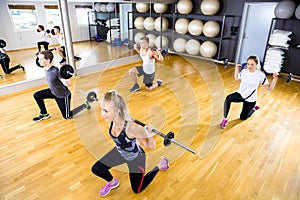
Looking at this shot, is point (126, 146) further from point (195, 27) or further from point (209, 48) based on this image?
point (195, 27)

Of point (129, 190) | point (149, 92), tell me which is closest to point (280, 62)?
point (149, 92)

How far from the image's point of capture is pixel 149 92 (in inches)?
144

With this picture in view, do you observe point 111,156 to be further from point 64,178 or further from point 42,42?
point 42,42

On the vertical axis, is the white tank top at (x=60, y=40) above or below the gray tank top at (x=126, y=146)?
above

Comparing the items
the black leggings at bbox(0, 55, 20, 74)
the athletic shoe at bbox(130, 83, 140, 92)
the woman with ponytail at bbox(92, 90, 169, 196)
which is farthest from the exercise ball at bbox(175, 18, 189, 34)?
the woman with ponytail at bbox(92, 90, 169, 196)

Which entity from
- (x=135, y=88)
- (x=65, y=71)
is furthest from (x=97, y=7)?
(x=65, y=71)

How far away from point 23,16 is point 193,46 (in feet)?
12.4

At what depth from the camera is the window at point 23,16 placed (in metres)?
3.47

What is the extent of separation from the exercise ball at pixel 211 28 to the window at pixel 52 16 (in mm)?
3315

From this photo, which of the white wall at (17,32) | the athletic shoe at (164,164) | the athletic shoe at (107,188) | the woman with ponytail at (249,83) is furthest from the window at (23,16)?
the woman with ponytail at (249,83)

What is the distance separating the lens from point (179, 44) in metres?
5.67

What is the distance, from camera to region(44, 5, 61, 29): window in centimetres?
379

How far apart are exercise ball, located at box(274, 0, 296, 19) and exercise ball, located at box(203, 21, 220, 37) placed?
4.19 feet

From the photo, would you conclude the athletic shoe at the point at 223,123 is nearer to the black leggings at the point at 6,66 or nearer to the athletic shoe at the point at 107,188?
the athletic shoe at the point at 107,188
